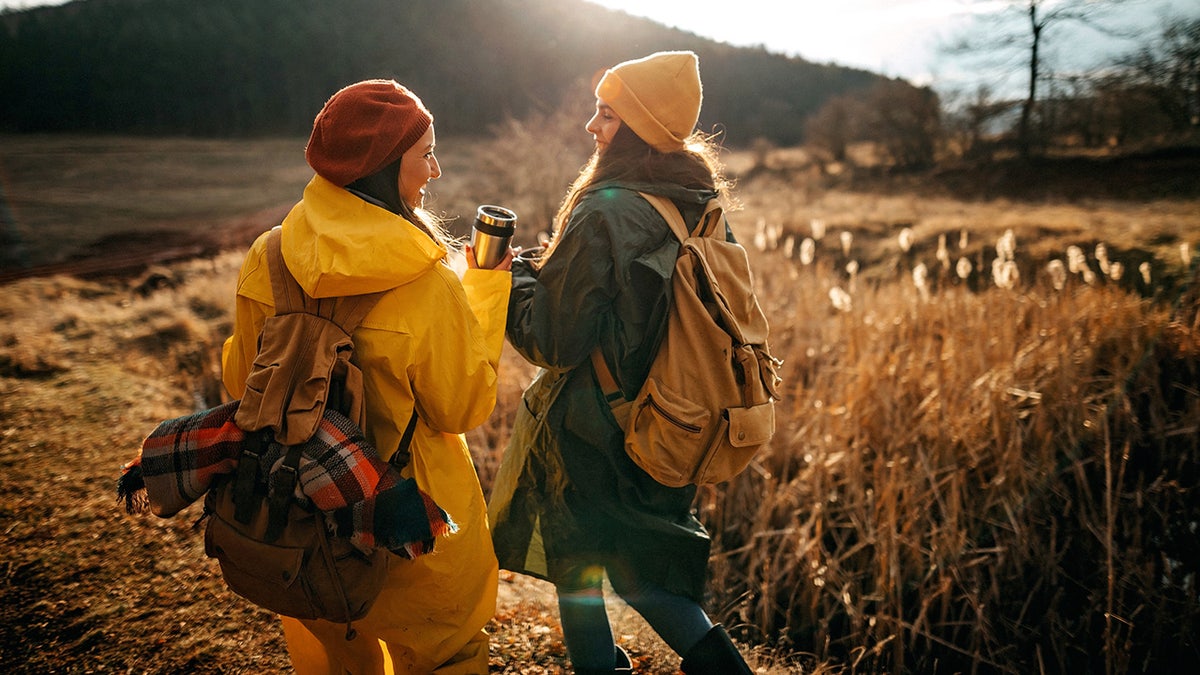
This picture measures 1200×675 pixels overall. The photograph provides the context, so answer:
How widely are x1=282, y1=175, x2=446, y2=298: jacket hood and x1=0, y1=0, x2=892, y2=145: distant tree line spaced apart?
19766 mm

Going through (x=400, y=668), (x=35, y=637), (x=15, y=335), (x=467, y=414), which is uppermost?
(x=467, y=414)

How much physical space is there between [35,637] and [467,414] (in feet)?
6.50

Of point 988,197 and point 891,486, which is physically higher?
point 988,197

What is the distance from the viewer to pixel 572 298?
1602mm

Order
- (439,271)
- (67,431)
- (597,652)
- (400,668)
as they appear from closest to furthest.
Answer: (439,271) → (400,668) → (597,652) → (67,431)

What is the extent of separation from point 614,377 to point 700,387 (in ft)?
0.82

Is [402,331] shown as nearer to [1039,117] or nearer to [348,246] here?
[348,246]

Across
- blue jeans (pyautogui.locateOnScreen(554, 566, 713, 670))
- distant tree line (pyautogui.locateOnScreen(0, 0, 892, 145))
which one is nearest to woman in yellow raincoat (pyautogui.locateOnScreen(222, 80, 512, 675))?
blue jeans (pyautogui.locateOnScreen(554, 566, 713, 670))

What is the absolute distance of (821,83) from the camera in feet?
185

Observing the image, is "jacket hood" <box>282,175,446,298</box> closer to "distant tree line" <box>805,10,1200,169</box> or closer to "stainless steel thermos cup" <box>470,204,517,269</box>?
"stainless steel thermos cup" <box>470,204,517,269</box>

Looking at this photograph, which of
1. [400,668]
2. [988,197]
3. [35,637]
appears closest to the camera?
[400,668]

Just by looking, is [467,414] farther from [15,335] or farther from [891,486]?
[15,335]

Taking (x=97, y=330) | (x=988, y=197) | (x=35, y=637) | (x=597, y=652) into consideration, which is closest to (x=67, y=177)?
(x=97, y=330)

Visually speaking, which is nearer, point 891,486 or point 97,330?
point 891,486
